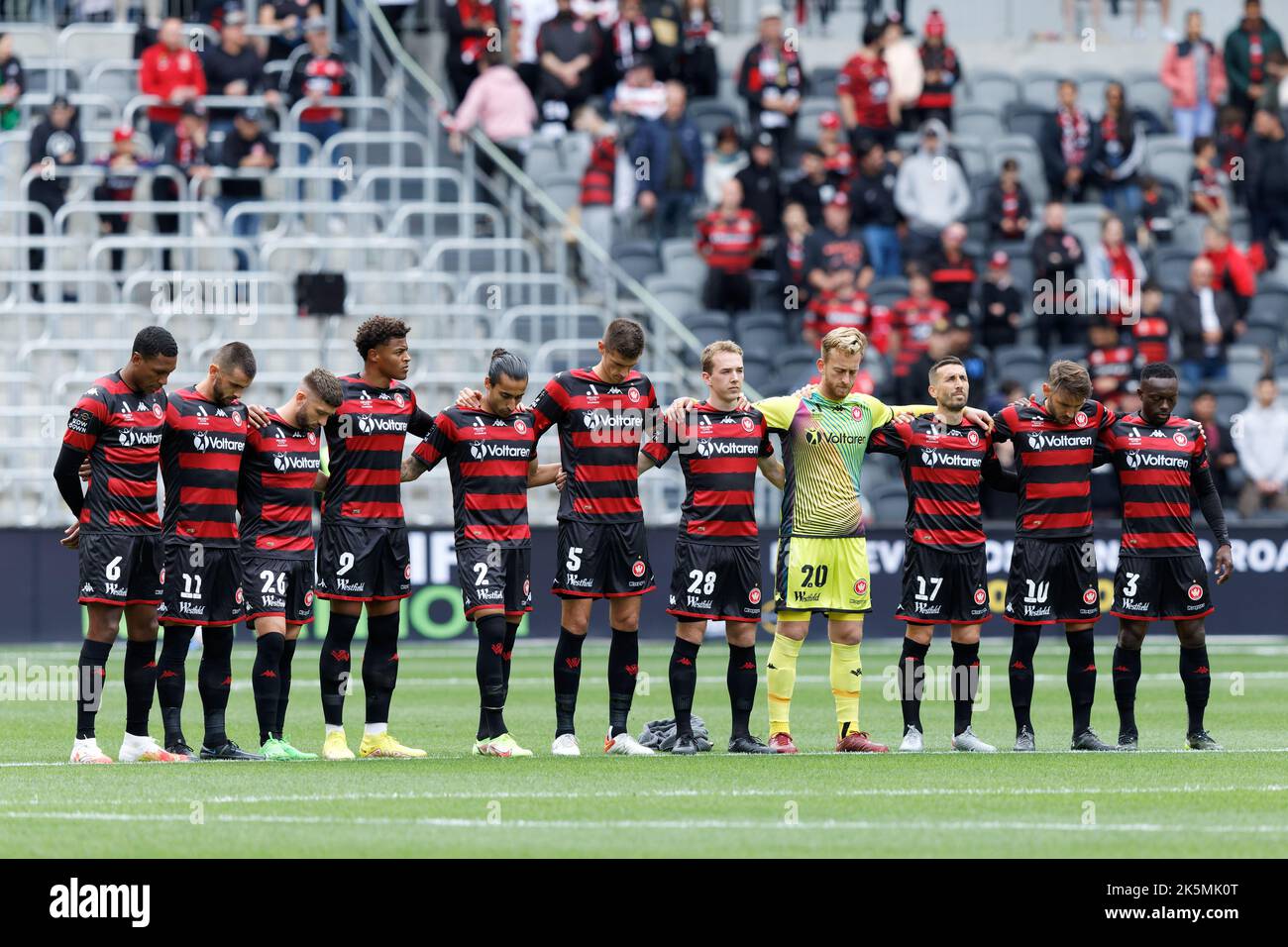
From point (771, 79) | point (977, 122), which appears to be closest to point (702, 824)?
point (771, 79)

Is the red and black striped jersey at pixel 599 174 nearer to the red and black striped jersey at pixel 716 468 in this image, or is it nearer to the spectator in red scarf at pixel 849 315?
the spectator in red scarf at pixel 849 315

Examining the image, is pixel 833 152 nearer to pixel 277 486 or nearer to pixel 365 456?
pixel 365 456

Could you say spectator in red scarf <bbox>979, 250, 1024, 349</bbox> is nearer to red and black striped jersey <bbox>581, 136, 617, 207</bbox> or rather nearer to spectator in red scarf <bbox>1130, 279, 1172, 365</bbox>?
spectator in red scarf <bbox>1130, 279, 1172, 365</bbox>

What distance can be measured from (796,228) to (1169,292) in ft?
16.9

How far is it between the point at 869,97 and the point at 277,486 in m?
16.8

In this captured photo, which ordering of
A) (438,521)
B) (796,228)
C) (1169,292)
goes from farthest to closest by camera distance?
(1169,292), (796,228), (438,521)

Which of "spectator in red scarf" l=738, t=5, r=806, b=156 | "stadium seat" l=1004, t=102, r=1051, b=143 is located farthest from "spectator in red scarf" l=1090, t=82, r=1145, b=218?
"spectator in red scarf" l=738, t=5, r=806, b=156

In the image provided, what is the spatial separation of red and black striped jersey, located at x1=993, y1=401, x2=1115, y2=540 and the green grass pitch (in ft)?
4.62

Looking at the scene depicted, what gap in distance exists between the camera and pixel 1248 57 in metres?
30.2

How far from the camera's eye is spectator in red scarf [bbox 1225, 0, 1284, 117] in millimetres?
30109

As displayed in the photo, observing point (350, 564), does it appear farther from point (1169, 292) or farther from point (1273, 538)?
point (1169, 292)

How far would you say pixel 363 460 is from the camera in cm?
1338

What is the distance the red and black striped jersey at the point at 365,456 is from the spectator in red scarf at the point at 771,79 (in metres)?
15.8
